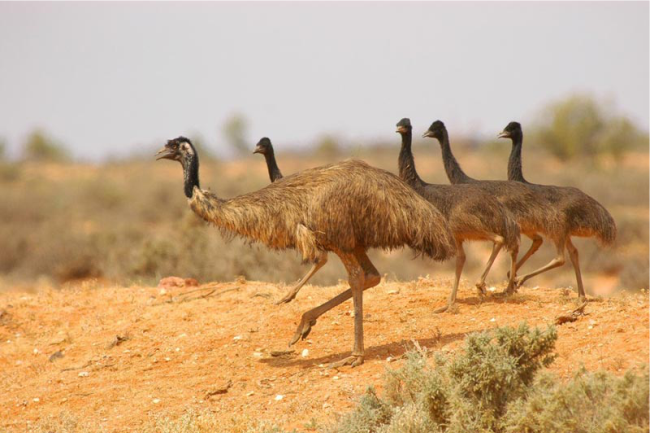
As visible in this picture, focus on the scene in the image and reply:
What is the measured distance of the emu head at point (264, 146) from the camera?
11.3 meters

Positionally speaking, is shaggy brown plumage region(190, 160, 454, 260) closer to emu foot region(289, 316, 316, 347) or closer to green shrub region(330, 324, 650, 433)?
emu foot region(289, 316, 316, 347)

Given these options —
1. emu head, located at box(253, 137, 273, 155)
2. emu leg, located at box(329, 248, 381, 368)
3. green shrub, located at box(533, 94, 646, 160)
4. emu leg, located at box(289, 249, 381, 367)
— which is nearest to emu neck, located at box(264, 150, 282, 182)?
emu head, located at box(253, 137, 273, 155)

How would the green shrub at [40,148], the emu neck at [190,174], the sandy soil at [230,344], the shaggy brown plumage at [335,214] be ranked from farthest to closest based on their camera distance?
the green shrub at [40,148] < the emu neck at [190,174] < the shaggy brown plumage at [335,214] < the sandy soil at [230,344]

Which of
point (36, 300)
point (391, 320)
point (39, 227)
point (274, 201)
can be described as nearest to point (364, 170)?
point (274, 201)

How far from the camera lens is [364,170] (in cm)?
719

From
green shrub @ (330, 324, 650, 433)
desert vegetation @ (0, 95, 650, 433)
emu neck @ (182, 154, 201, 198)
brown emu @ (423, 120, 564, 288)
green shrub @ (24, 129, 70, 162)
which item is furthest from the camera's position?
green shrub @ (24, 129, 70, 162)

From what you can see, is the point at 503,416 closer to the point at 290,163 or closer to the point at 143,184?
the point at 143,184

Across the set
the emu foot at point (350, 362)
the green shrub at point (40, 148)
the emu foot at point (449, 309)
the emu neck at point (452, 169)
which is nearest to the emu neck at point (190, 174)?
the emu foot at point (350, 362)

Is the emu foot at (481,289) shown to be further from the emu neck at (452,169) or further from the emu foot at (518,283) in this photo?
the emu neck at (452,169)

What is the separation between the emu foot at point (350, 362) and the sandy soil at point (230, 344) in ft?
0.21

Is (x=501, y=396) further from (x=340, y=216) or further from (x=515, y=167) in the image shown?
(x=515, y=167)

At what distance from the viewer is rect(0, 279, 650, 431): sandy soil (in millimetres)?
6496

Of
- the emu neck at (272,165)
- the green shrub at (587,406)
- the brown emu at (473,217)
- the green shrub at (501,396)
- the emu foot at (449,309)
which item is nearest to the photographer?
the green shrub at (587,406)

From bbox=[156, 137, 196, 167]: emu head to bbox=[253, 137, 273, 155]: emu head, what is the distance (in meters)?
3.70
